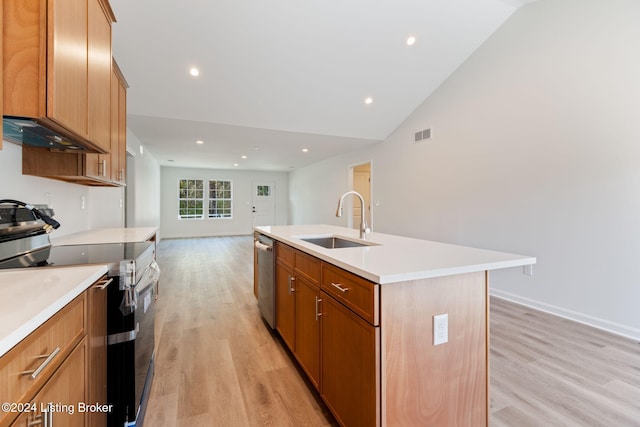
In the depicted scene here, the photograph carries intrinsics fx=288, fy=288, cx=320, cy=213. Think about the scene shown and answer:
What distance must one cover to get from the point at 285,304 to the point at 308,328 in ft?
1.60

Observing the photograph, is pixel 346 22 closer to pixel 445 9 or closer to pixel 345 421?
pixel 445 9

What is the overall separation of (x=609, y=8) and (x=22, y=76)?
165 inches

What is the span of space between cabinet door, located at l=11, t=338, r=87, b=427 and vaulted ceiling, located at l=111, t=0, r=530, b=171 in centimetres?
298

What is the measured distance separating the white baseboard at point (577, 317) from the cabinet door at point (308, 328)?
2.79 metres

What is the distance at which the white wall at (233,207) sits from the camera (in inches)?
357

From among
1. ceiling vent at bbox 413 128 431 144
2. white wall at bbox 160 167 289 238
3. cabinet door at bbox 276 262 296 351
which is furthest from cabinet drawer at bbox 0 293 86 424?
white wall at bbox 160 167 289 238

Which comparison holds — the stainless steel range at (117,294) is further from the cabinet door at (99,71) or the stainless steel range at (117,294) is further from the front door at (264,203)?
the front door at (264,203)

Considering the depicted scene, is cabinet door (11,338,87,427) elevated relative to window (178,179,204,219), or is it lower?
lower

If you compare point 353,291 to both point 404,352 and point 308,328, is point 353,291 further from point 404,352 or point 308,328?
point 308,328

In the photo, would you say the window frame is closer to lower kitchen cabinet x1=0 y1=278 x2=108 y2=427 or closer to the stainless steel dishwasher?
the stainless steel dishwasher

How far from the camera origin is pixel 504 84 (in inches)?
134

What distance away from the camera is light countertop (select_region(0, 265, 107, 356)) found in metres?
0.65

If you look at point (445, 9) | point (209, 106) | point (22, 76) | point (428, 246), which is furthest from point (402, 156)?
point (22, 76)

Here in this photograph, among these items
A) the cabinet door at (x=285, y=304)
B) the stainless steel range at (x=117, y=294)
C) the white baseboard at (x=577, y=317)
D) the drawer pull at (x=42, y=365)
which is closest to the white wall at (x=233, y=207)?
the cabinet door at (x=285, y=304)
